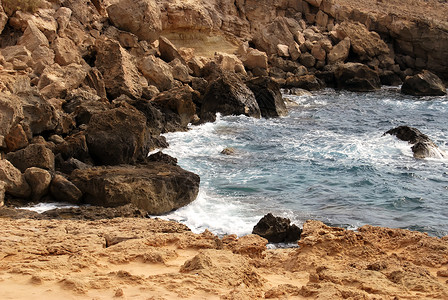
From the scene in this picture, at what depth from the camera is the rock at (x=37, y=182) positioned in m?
9.88

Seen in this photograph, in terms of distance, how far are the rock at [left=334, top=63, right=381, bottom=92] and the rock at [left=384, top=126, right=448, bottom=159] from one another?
13551mm

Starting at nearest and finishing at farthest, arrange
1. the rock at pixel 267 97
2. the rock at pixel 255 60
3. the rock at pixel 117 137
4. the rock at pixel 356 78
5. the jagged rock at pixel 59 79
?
the rock at pixel 117 137 → the jagged rock at pixel 59 79 → the rock at pixel 267 97 → the rock at pixel 255 60 → the rock at pixel 356 78

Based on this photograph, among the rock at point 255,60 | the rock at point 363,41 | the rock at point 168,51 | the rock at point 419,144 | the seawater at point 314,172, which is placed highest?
the rock at point 363,41

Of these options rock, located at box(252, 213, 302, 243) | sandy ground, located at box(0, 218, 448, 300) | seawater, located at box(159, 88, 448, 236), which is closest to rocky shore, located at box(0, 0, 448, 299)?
sandy ground, located at box(0, 218, 448, 300)

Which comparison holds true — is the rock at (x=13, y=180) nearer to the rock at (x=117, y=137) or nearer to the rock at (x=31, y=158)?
the rock at (x=31, y=158)

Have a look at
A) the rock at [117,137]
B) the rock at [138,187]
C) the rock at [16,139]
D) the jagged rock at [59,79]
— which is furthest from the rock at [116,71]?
the rock at [138,187]

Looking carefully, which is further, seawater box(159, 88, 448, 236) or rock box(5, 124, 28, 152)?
rock box(5, 124, 28, 152)

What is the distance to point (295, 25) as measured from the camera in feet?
120

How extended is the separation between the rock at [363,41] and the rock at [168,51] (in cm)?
1409

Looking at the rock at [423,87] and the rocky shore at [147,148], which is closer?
the rocky shore at [147,148]

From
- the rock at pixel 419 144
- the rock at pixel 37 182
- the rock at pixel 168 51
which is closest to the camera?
the rock at pixel 37 182

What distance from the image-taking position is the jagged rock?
16688 millimetres

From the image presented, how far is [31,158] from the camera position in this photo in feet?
34.9

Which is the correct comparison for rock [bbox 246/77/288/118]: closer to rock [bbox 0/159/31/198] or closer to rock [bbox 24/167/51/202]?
rock [bbox 24/167/51/202]
